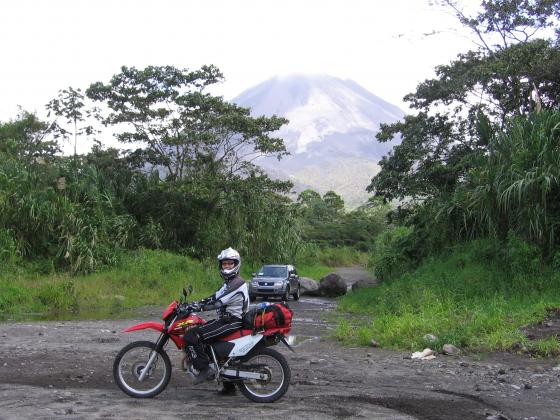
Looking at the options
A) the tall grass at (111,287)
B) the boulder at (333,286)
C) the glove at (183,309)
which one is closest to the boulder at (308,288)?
the boulder at (333,286)

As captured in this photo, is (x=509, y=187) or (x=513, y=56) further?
(x=513, y=56)

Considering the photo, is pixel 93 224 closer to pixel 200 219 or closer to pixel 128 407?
pixel 200 219

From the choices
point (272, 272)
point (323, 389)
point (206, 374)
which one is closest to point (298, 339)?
point (323, 389)

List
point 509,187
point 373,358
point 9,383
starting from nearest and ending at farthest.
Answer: point 9,383
point 373,358
point 509,187

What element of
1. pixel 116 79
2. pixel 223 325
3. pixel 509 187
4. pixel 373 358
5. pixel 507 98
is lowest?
pixel 373 358

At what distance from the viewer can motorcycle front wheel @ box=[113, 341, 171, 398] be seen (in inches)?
257

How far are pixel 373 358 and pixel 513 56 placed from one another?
1436 cm

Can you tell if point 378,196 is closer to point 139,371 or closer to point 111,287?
point 111,287

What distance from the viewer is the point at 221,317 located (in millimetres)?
6523

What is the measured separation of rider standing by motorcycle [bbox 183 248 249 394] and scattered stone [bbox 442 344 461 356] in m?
4.26

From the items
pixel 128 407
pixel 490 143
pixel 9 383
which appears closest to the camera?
pixel 128 407

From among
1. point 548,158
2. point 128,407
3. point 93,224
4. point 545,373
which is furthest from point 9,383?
point 93,224

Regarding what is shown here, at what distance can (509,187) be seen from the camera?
13.1 m

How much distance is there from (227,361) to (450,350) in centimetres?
442
